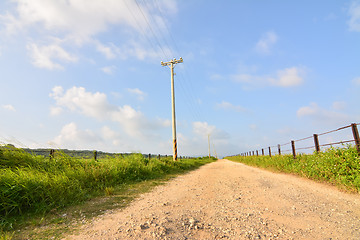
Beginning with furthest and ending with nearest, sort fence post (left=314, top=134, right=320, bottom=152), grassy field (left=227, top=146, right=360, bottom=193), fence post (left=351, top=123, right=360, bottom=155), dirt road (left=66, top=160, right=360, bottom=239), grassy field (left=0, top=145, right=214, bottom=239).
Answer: fence post (left=314, top=134, right=320, bottom=152)
fence post (left=351, top=123, right=360, bottom=155)
grassy field (left=227, top=146, right=360, bottom=193)
grassy field (left=0, top=145, right=214, bottom=239)
dirt road (left=66, top=160, right=360, bottom=239)

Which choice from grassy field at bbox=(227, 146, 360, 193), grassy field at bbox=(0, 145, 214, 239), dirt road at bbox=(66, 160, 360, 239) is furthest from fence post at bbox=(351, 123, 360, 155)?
grassy field at bbox=(0, 145, 214, 239)

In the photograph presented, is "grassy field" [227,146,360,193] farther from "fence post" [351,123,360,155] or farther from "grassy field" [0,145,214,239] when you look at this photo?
"grassy field" [0,145,214,239]

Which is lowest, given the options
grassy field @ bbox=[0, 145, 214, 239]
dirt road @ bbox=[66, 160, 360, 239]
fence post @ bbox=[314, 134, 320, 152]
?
dirt road @ bbox=[66, 160, 360, 239]

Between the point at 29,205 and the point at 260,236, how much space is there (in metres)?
4.22

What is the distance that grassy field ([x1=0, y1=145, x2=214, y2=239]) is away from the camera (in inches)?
135

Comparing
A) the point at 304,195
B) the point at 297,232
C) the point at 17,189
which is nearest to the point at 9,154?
the point at 17,189

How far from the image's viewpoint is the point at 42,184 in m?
4.06

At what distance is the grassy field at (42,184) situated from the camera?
342cm

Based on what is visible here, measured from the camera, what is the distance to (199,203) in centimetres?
372

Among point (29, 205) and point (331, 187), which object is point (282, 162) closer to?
point (331, 187)

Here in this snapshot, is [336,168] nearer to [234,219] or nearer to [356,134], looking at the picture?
[356,134]

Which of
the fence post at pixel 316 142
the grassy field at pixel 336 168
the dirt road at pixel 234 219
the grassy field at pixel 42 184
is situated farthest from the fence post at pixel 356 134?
the grassy field at pixel 42 184

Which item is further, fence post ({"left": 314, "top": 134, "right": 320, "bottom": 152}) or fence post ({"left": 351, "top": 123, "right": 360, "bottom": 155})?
Answer: fence post ({"left": 314, "top": 134, "right": 320, "bottom": 152})

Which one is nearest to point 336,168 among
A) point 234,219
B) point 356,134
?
point 356,134
